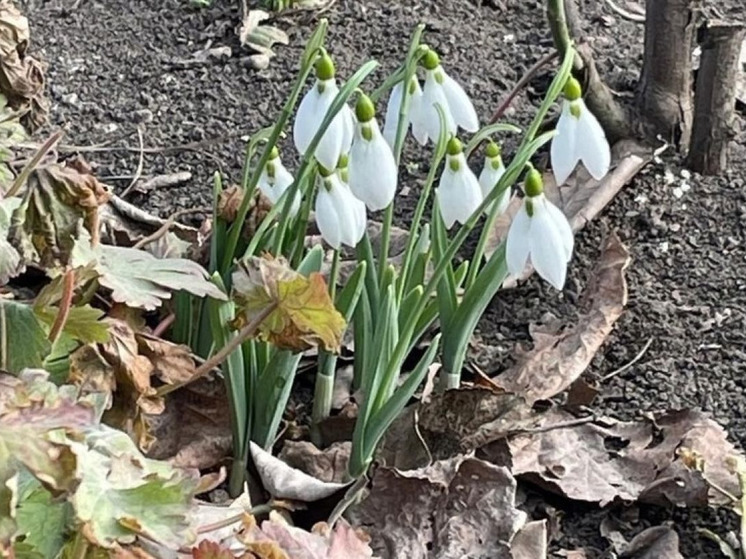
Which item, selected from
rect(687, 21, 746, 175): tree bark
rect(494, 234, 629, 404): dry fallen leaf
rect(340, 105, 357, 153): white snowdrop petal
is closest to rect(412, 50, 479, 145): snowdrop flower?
rect(340, 105, 357, 153): white snowdrop petal

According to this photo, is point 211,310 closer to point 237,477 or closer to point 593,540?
point 237,477

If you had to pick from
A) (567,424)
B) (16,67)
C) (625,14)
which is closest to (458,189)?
(567,424)

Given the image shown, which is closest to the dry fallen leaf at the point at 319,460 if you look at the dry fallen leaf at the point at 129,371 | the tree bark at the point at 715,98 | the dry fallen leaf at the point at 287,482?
the dry fallen leaf at the point at 287,482

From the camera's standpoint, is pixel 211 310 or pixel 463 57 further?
pixel 463 57

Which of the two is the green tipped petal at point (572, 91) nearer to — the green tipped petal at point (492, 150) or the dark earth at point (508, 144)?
the green tipped petal at point (492, 150)

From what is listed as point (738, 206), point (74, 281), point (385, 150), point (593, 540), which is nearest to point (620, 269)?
point (738, 206)

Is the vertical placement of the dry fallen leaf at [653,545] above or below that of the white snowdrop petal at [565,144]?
below
